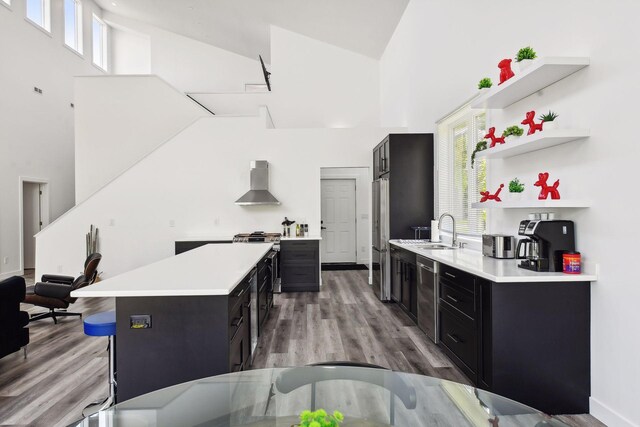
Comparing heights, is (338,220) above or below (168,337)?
above

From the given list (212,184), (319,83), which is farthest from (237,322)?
(319,83)

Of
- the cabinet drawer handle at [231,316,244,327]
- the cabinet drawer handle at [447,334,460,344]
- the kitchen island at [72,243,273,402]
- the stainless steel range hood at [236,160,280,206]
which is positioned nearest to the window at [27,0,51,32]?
the stainless steel range hood at [236,160,280,206]

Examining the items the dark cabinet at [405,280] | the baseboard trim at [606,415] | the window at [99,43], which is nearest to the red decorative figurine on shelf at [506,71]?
the dark cabinet at [405,280]

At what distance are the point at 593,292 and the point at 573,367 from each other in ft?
1.64

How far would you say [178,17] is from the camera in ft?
30.2

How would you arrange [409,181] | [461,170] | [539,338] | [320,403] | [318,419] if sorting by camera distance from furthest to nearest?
[409,181]
[461,170]
[539,338]
[320,403]
[318,419]

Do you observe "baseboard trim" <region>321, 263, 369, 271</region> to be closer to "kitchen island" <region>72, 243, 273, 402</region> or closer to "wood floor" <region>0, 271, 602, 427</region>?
"wood floor" <region>0, 271, 602, 427</region>

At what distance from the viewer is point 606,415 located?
83.4 inches

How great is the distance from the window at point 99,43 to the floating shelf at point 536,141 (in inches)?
487

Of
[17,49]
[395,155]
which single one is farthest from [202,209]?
[17,49]

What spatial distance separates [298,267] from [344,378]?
4.63 metres

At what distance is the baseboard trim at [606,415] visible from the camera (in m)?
2.01

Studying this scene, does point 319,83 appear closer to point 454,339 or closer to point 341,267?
point 341,267

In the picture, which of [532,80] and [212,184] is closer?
[532,80]
